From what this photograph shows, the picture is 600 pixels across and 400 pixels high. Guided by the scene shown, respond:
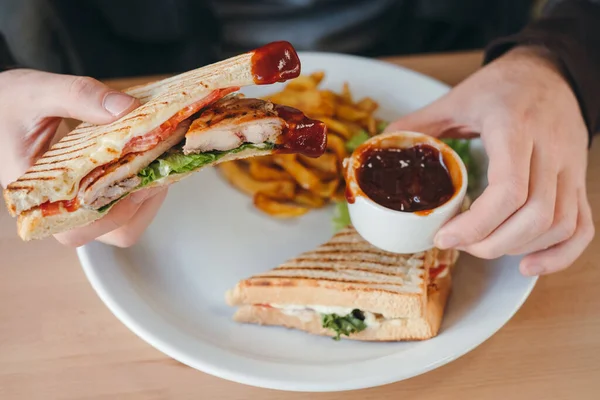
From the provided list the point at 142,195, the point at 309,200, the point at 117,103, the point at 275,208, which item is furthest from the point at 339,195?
the point at 117,103

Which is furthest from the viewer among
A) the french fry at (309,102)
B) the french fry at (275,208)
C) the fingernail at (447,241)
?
the french fry at (309,102)

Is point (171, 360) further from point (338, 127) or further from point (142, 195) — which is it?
point (338, 127)

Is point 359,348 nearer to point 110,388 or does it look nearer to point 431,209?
point 431,209

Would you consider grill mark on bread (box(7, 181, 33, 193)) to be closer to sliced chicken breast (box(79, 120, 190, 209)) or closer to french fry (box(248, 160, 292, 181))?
sliced chicken breast (box(79, 120, 190, 209))

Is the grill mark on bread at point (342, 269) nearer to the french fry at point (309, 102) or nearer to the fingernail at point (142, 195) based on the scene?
the fingernail at point (142, 195)

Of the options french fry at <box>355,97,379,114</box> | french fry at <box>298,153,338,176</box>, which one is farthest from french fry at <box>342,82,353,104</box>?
french fry at <box>298,153,338,176</box>

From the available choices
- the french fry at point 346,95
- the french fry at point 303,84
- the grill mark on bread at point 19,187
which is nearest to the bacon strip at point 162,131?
the grill mark on bread at point 19,187
